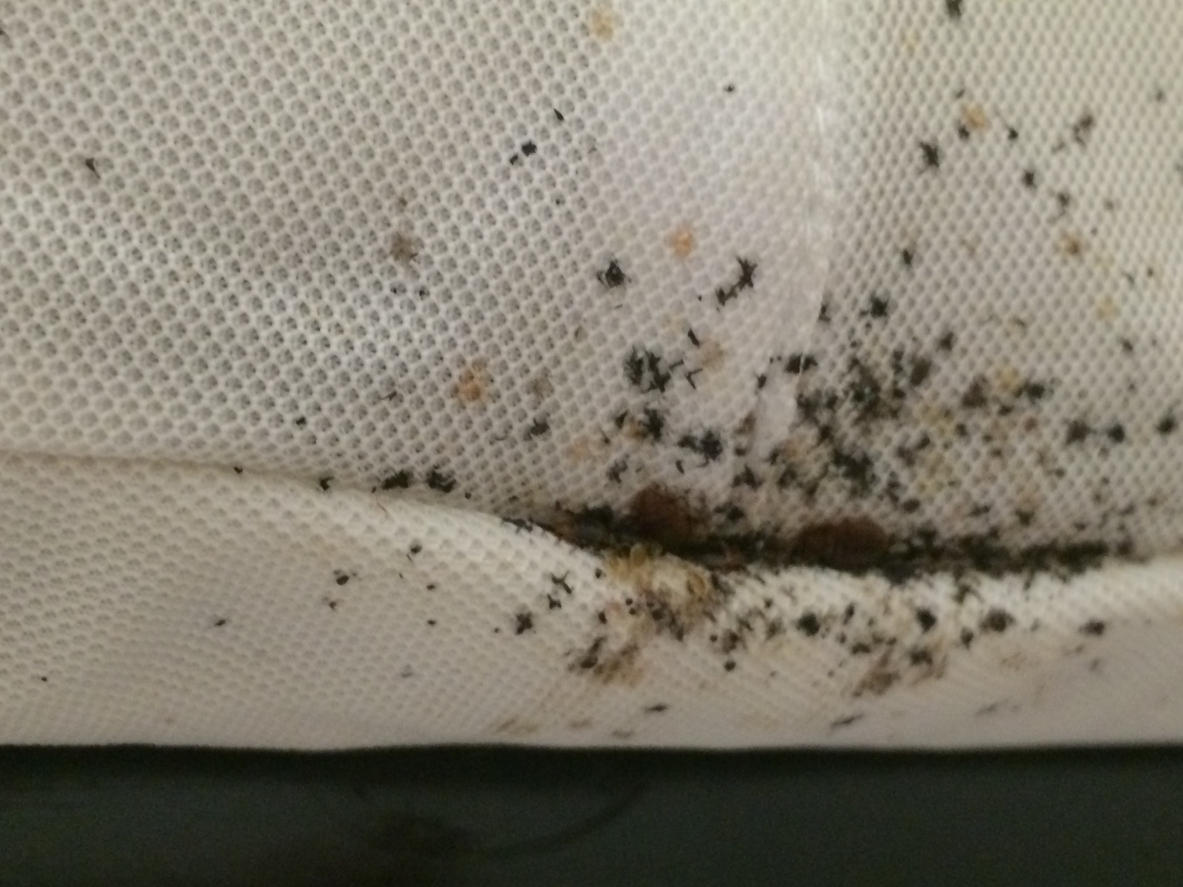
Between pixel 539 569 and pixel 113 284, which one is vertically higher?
pixel 113 284

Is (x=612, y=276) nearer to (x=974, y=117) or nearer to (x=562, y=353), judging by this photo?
(x=562, y=353)

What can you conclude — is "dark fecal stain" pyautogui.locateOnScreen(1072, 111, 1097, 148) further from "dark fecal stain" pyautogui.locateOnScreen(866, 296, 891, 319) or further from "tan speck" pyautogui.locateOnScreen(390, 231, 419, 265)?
"tan speck" pyautogui.locateOnScreen(390, 231, 419, 265)

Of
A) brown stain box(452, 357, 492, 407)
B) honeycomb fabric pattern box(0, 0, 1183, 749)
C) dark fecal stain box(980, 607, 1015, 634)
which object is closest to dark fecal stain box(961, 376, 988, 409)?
honeycomb fabric pattern box(0, 0, 1183, 749)

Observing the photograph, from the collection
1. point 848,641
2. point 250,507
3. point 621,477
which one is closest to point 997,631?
point 848,641

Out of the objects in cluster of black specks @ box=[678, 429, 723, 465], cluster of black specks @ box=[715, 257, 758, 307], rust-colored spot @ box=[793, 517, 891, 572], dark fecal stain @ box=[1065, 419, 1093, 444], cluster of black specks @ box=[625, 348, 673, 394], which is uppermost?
cluster of black specks @ box=[715, 257, 758, 307]

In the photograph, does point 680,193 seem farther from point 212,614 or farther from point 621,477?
point 212,614

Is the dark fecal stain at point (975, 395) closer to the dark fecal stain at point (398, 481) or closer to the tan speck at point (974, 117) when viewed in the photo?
the tan speck at point (974, 117)

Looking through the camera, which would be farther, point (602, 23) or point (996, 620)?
point (996, 620)

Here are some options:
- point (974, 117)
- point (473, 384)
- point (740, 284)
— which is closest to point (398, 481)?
point (473, 384)
